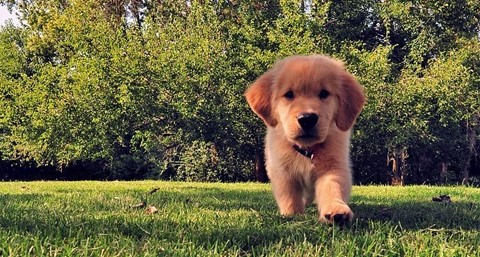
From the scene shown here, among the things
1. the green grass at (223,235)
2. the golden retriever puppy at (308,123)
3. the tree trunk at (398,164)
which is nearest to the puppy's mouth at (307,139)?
the golden retriever puppy at (308,123)

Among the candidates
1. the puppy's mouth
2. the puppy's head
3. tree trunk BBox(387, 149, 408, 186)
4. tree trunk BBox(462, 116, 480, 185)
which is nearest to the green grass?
the puppy's mouth

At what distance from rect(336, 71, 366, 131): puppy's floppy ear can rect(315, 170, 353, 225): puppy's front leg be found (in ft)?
1.21

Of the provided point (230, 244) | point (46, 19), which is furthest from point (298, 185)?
point (46, 19)

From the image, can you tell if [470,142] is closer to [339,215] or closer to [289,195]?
[289,195]

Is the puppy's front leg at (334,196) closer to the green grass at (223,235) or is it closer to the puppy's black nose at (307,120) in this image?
the green grass at (223,235)

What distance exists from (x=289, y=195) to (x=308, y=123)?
66 centimetres

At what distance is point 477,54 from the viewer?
64.6 ft

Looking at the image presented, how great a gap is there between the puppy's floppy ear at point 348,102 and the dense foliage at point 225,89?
1312cm

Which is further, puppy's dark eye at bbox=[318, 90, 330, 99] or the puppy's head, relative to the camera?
puppy's dark eye at bbox=[318, 90, 330, 99]

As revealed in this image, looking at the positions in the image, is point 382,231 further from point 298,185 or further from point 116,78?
point 116,78

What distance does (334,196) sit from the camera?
10.0ft

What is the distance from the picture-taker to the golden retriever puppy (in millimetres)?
3307

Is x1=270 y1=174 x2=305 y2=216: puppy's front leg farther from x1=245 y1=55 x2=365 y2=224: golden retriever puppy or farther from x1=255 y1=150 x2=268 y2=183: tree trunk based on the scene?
x1=255 y1=150 x2=268 y2=183: tree trunk

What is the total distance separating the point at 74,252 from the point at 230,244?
0.66 meters
